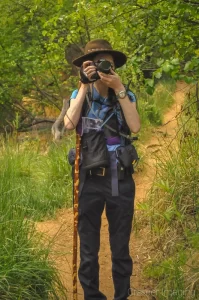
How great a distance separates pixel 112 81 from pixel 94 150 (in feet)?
1.56

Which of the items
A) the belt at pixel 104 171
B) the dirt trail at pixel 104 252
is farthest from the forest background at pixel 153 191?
the belt at pixel 104 171

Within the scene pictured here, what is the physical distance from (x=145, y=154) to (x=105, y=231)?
2103 millimetres

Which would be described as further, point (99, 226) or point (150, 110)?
point (150, 110)

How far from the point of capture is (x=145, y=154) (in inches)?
316

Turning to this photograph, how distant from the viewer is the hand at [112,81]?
384 cm

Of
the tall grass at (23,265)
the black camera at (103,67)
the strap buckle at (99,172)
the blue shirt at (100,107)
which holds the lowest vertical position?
the tall grass at (23,265)

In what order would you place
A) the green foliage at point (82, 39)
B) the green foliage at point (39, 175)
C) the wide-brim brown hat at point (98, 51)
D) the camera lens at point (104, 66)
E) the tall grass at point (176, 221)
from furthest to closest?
the green foliage at point (39, 175)
the green foliage at point (82, 39)
the tall grass at point (176, 221)
the wide-brim brown hat at point (98, 51)
the camera lens at point (104, 66)

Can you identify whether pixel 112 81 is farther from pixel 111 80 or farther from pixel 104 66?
pixel 104 66

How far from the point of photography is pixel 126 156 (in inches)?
153

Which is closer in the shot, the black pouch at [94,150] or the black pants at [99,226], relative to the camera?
the black pouch at [94,150]

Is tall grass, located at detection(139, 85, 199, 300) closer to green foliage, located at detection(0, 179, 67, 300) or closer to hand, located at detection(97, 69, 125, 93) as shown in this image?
green foliage, located at detection(0, 179, 67, 300)

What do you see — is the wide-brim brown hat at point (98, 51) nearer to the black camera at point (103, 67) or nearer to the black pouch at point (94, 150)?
the black camera at point (103, 67)

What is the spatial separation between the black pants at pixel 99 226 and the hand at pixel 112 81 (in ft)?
1.96

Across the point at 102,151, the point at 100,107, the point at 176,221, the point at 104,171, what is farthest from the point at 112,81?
the point at 176,221
